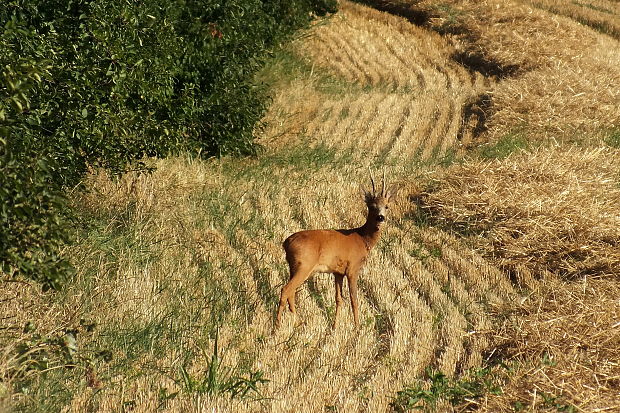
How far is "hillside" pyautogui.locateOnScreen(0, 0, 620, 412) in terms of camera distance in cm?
726

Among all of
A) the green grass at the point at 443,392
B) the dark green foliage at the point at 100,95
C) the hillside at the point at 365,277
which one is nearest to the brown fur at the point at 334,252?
the hillside at the point at 365,277

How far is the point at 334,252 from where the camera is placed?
8.77 metres

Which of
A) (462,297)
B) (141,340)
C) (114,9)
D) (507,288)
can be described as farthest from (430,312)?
(114,9)

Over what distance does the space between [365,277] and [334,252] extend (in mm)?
1700

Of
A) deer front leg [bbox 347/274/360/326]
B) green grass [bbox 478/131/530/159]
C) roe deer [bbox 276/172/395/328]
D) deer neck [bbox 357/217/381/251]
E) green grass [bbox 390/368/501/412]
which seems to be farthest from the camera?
green grass [bbox 478/131/530/159]

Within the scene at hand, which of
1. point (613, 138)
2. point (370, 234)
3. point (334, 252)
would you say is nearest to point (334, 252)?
point (334, 252)

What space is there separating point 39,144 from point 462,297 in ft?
16.1

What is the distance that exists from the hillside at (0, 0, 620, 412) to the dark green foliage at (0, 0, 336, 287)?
72cm

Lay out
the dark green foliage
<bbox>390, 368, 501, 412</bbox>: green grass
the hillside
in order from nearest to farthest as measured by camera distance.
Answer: the dark green foliage, <bbox>390, 368, 501, 412</bbox>: green grass, the hillside

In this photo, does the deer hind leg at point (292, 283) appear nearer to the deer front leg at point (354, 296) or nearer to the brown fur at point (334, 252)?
the brown fur at point (334, 252)

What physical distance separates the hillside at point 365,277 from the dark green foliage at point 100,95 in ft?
2.37

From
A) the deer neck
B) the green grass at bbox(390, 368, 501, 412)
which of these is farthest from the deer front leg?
the green grass at bbox(390, 368, 501, 412)

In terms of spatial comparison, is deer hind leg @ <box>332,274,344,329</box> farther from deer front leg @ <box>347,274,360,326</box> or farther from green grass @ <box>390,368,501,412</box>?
green grass @ <box>390,368,501,412</box>

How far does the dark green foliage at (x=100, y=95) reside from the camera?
6.77 metres
